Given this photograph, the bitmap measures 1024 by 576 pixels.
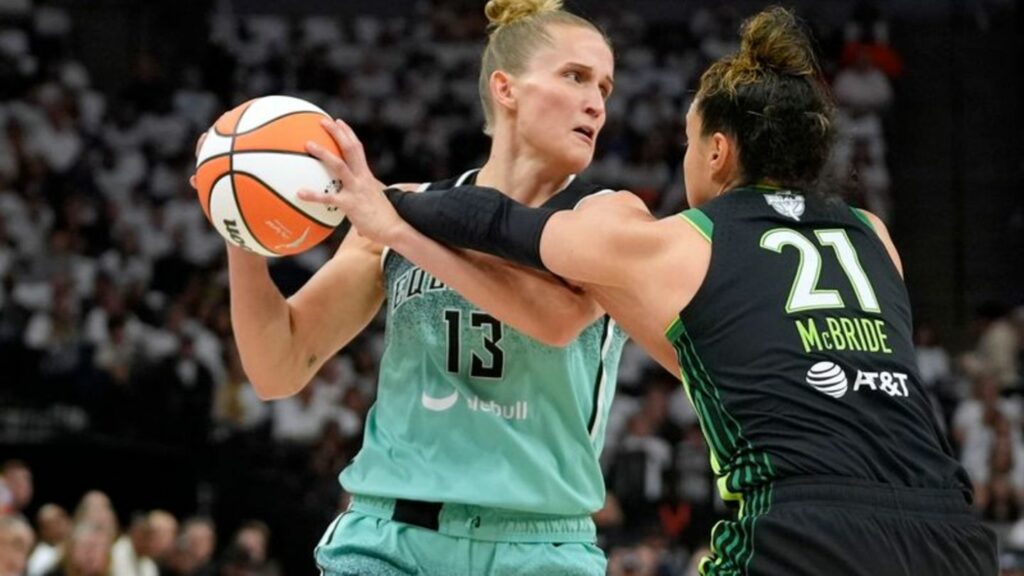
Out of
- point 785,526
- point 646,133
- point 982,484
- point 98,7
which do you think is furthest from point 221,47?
point 785,526

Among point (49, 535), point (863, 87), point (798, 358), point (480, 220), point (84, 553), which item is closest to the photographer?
point (798, 358)

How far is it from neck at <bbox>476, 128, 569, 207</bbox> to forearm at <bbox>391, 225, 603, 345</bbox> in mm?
398

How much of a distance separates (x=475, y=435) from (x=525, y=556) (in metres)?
0.36

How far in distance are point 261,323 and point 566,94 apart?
115cm

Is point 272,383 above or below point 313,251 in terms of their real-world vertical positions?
below

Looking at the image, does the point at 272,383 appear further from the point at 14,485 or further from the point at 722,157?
the point at 14,485

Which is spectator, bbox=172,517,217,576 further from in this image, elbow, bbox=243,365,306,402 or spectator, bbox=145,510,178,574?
elbow, bbox=243,365,306,402

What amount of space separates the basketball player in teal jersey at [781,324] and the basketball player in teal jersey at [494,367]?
0.31 meters

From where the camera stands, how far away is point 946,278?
58.0 ft

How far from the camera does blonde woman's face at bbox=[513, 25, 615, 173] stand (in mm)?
4801

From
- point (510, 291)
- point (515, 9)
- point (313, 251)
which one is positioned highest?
point (515, 9)

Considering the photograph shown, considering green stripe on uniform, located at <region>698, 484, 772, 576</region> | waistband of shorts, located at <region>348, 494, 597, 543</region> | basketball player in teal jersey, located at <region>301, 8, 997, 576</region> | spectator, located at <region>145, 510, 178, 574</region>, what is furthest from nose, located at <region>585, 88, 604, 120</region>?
spectator, located at <region>145, 510, 178, 574</region>

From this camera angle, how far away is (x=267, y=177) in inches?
177

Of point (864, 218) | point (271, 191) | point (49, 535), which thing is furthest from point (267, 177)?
point (49, 535)
